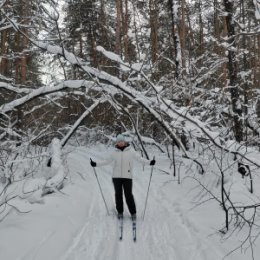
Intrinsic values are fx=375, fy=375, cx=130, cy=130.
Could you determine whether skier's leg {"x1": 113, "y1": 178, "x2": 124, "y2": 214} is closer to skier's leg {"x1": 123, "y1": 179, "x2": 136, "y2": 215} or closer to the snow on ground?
skier's leg {"x1": 123, "y1": 179, "x2": 136, "y2": 215}

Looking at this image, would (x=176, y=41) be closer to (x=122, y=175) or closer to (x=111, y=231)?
(x=122, y=175)

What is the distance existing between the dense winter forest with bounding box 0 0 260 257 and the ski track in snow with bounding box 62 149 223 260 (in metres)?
0.71

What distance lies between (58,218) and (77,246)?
1.49m

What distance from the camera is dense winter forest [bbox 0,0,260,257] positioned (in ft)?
21.5

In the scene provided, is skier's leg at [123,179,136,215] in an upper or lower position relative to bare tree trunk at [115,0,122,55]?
lower

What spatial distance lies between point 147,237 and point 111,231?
740mm

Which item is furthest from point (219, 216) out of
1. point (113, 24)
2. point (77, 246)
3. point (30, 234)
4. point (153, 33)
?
point (113, 24)

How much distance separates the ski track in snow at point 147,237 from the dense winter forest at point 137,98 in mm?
708

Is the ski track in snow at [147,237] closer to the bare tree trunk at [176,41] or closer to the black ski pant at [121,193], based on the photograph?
the black ski pant at [121,193]

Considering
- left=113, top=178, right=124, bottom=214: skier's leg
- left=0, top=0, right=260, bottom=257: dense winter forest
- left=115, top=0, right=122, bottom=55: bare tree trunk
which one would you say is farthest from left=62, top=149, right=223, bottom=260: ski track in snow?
left=115, top=0, right=122, bottom=55: bare tree trunk

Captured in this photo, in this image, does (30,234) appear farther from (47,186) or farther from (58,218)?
(47,186)

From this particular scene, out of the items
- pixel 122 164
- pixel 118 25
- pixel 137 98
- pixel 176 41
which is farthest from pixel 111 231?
pixel 118 25

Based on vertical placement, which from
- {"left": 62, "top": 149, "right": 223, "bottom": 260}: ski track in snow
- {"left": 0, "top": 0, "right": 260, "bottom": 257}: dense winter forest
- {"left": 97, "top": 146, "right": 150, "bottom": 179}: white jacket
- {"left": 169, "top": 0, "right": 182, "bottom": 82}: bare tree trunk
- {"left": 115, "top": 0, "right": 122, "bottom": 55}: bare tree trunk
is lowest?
{"left": 62, "top": 149, "right": 223, "bottom": 260}: ski track in snow

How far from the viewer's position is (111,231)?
22.4 feet
